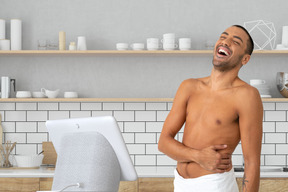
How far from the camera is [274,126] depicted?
14.1ft

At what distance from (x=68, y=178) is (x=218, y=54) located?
79cm

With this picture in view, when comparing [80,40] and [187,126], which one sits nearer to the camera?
[187,126]

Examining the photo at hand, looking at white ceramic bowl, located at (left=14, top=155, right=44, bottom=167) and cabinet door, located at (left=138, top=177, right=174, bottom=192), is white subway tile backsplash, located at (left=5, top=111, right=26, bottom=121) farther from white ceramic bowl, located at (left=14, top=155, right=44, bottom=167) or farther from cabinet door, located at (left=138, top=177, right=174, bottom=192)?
cabinet door, located at (left=138, top=177, right=174, bottom=192)

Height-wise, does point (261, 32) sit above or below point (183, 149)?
above

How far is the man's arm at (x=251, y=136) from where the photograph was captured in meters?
1.77

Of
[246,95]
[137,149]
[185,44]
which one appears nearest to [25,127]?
[137,149]

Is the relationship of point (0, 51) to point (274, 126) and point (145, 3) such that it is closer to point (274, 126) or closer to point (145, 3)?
point (145, 3)

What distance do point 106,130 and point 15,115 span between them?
8.96 ft

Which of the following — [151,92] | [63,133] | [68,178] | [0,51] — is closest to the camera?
[68,178]

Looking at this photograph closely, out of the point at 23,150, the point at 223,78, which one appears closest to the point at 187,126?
the point at 223,78

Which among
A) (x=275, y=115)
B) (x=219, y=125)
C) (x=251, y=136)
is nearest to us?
(x=251, y=136)

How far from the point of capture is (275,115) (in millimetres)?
4289

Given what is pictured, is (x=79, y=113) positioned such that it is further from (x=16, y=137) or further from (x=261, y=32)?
(x=261, y=32)

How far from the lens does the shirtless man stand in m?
1.80
